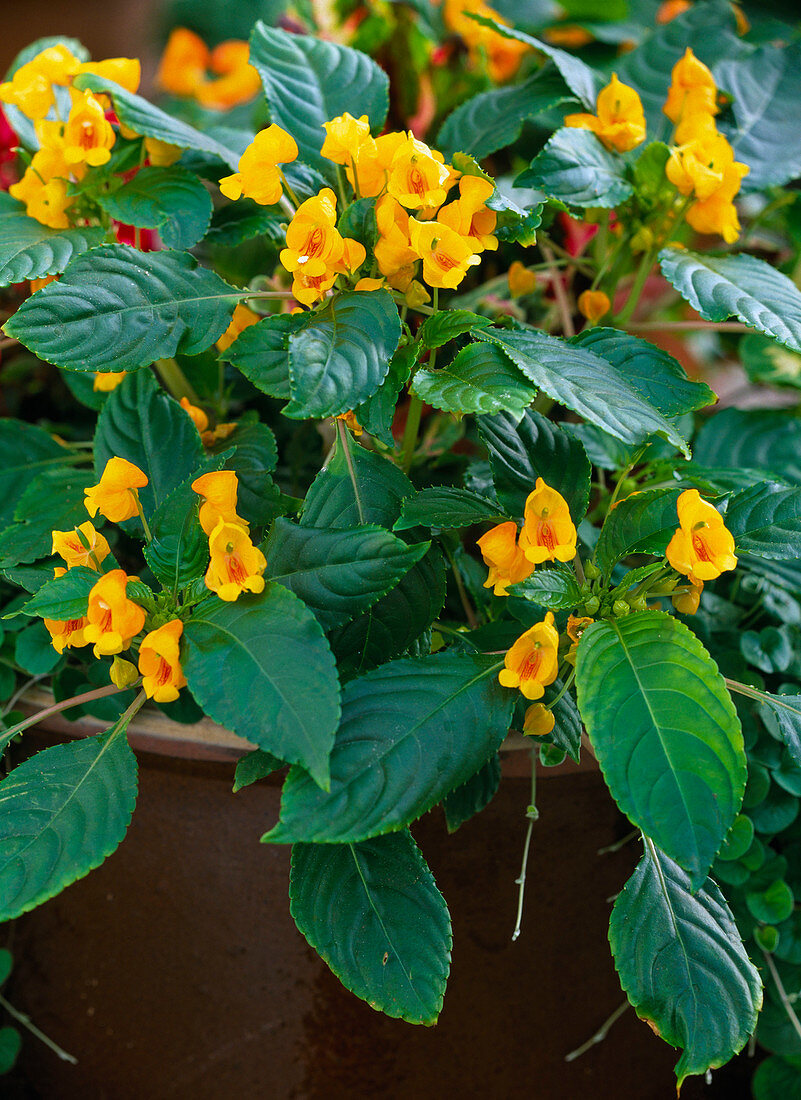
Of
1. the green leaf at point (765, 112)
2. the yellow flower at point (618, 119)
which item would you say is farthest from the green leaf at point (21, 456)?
the green leaf at point (765, 112)

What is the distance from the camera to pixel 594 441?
2.32 ft

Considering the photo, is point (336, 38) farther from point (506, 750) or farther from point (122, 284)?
point (506, 750)

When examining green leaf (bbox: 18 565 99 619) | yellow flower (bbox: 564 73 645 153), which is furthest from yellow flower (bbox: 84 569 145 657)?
yellow flower (bbox: 564 73 645 153)

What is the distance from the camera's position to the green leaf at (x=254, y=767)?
491 millimetres

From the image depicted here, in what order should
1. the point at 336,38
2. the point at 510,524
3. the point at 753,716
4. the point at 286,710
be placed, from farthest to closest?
1. the point at 336,38
2. the point at 753,716
3. the point at 510,524
4. the point at 286,710

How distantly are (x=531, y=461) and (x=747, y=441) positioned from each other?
0.35m

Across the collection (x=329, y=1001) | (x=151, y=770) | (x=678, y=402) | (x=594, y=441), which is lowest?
(x=329, y=1001)

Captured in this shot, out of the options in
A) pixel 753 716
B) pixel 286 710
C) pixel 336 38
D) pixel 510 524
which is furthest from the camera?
pixel 336 38

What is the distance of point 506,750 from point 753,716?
7.5 inches

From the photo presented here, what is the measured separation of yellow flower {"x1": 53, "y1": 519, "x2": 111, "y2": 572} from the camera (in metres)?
0.52

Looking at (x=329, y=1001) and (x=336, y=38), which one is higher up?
(x=336, y=38)

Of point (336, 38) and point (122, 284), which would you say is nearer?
point (122, 284)

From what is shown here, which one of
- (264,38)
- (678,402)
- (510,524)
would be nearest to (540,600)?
(510,524)

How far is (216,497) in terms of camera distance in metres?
0.50
